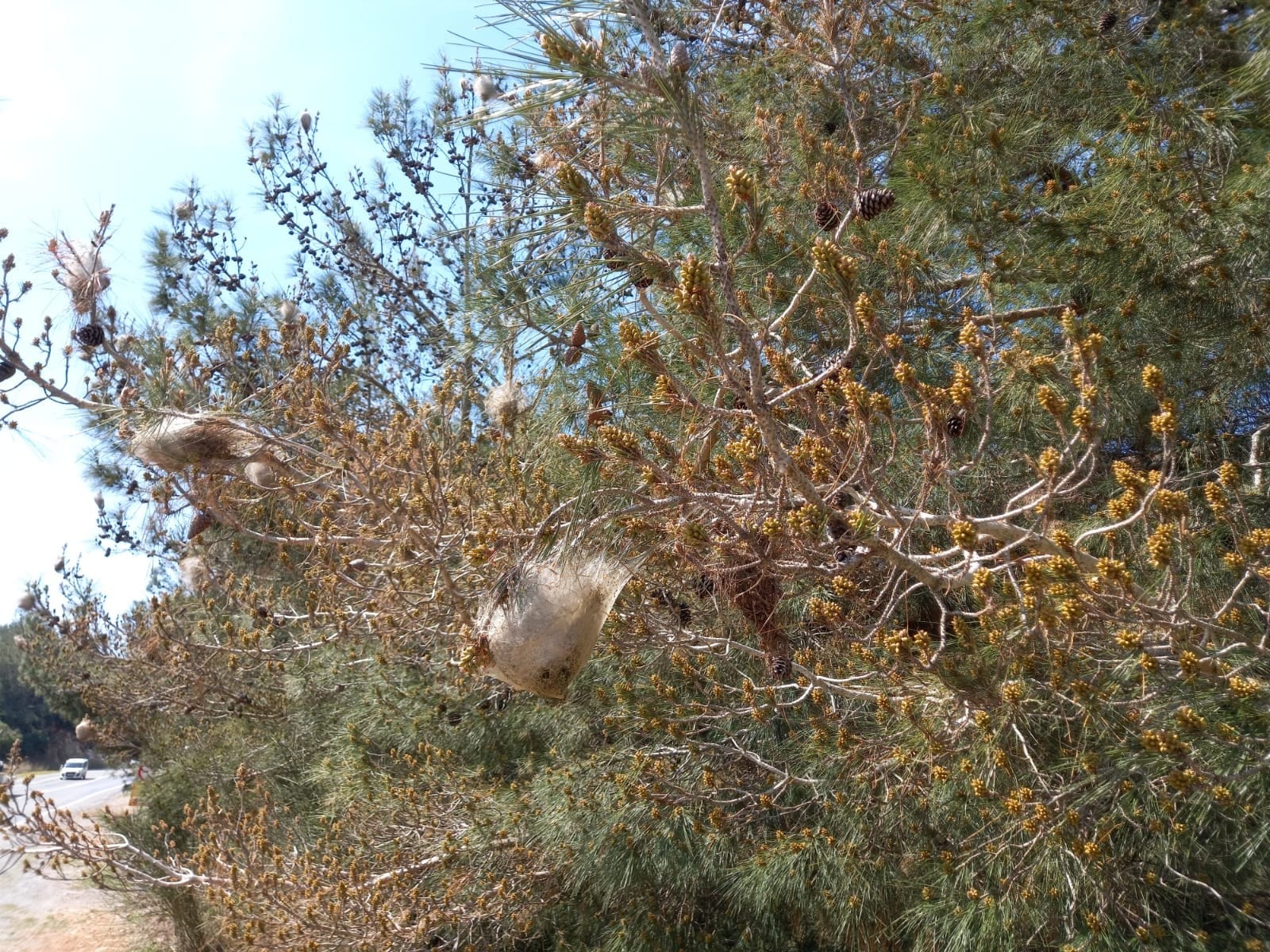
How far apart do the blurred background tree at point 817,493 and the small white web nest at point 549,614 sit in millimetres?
29

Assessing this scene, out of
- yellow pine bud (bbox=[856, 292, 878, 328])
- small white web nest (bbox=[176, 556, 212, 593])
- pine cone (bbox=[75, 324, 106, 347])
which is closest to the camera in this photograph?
yellow pine bud (bbox=[856, 292, 878, 328])

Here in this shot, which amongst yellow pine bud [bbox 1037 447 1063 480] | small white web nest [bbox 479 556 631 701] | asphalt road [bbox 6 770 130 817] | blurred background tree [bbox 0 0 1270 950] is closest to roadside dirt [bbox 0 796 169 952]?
asphalt road [bbox 6 770 130 817]

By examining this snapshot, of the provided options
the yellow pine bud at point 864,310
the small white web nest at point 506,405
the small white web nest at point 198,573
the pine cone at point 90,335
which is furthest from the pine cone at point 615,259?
the small white web nest at point 198,573

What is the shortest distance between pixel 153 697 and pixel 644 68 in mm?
5193

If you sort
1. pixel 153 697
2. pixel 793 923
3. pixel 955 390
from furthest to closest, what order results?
pixel 153 697 → pixel 793 923 → pixel 955 390

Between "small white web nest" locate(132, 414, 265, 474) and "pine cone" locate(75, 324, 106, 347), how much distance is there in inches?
16.5

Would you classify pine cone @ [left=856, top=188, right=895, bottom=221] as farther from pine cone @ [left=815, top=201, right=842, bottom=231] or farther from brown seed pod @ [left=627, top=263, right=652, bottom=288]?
brown seed pod @ [left=627, top=263, right=652, bottom=288]

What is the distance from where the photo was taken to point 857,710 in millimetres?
3273

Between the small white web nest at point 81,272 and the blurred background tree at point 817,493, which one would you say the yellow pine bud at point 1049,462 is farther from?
the small white web nest at point 81,272

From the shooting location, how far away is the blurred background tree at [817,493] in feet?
6.73

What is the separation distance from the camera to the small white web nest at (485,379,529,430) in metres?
3.64

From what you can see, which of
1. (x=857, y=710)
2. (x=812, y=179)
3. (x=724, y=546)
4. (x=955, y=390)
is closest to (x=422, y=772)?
(x=857, y=710)

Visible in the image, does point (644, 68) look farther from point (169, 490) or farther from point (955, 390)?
point (169, 490)

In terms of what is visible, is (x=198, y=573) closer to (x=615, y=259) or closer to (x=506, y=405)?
(x=506, y=405)
